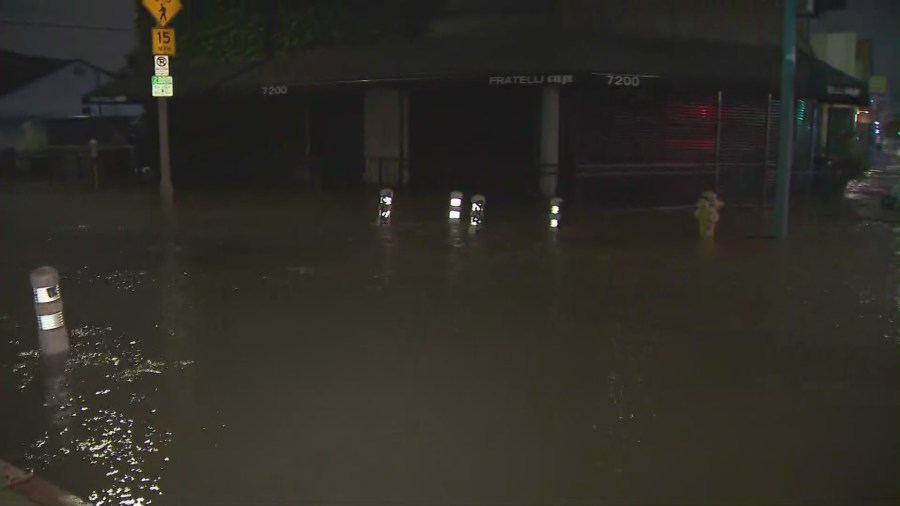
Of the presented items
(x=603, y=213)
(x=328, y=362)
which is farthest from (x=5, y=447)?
(x=603, y=213)

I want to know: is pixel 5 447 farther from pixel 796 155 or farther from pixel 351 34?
pixel 796 155

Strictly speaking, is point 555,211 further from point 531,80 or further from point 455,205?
point 531,80

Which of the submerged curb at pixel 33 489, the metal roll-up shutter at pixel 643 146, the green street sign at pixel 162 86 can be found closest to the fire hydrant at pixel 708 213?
the metal roll-up shutter at pixel 643 146

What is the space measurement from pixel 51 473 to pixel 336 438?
61.8 inches

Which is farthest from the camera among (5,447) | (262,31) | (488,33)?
(262,31)

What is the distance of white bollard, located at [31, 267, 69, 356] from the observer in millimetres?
6711

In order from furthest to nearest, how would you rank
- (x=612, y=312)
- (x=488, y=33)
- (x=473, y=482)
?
(x=488, y=33) < (x=612, y=312) < (x=473, y=482)

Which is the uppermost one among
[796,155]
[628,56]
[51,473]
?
[628,56]

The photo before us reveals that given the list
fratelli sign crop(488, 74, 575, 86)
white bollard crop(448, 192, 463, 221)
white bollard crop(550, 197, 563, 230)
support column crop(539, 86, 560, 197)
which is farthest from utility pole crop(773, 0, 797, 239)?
support column crop(539, 86, 560, 197)

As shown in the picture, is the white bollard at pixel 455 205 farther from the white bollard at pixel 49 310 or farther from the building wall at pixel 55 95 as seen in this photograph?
the building wall at pixel 55 95

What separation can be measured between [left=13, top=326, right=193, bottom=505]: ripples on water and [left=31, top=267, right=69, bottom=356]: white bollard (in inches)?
5.7

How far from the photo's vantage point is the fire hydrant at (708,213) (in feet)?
44.2

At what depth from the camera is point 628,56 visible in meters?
16.9

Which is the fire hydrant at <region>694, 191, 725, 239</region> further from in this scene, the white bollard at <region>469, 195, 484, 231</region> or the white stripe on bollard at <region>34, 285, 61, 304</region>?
the white stripe on bollard at <region>34, 285, 61, 304</region>
